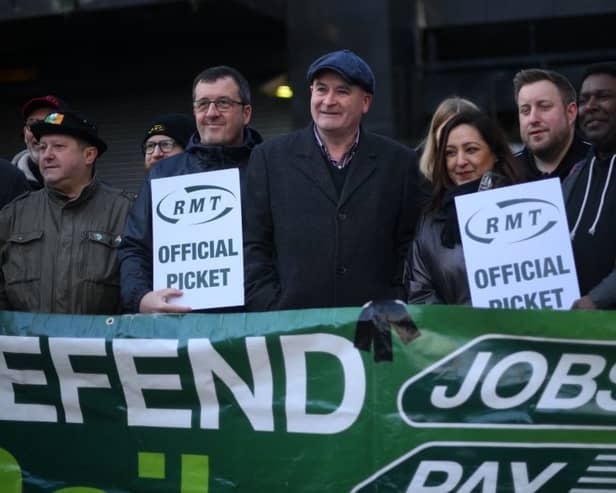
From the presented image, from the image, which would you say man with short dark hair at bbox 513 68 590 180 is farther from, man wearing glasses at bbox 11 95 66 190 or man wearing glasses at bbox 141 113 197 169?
man wearing glasses at bbox 11 95 66 190

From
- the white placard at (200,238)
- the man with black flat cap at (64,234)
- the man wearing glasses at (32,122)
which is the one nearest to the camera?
the white placard at (200,238)

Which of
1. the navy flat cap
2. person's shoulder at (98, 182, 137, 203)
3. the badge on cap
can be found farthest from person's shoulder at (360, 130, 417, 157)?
the badge on cap

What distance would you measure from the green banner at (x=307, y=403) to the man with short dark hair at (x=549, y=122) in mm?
1252

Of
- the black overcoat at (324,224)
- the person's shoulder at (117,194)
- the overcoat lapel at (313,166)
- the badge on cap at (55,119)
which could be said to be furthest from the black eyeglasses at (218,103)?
the badge on cap at (55,119)

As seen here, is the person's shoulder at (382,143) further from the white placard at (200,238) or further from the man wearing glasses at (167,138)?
the man wearing glasses at (167,138)

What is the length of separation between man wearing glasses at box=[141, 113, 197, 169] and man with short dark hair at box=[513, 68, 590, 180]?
225 cm

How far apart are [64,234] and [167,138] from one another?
5.01 ft

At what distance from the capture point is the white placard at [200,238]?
16.6 feet

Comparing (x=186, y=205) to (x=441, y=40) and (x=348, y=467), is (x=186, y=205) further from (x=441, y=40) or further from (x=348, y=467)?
(x=441, y=40)

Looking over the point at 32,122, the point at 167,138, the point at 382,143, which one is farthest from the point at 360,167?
the point at 32,122

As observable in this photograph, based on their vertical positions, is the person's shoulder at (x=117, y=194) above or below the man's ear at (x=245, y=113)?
below

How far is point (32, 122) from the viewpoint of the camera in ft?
21.4

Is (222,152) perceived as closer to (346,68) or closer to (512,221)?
(346,68)

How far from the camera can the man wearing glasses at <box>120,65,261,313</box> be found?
210 inches
